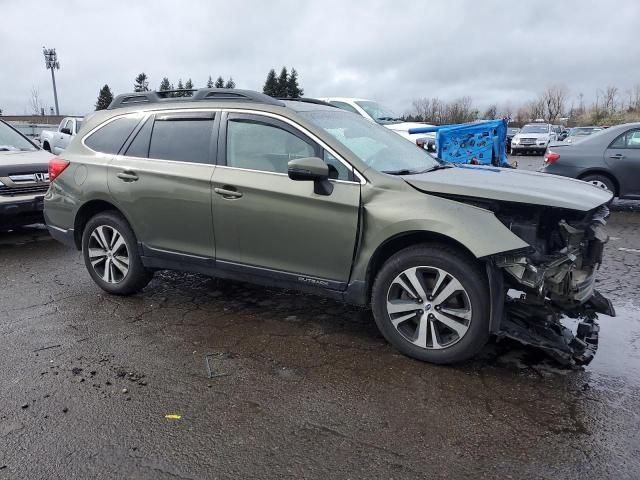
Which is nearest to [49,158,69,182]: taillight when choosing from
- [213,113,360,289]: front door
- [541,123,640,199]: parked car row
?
[213,113,360,289]: front door

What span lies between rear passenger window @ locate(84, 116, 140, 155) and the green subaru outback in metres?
0.01

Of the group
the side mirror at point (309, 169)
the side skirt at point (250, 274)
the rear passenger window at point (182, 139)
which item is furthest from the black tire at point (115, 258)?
the side mirror at point (309, 169)

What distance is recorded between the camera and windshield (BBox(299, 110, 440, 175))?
4.12m

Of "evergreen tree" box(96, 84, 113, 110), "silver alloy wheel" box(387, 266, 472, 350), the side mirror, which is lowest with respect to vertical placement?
"silver alloy wheel" box(387, 266, 472, 350)

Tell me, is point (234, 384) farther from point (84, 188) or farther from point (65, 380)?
point (84, 188)

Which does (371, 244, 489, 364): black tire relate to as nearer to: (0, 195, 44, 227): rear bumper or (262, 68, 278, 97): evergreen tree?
Answer: (0, 195, 44, 227): rear bumper

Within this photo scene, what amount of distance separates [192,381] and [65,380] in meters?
0.83

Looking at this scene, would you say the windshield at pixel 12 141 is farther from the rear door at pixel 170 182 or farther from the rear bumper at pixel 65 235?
the rear door at pixel 170 182

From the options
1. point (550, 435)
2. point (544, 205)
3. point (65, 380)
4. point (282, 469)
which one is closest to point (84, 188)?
point (65, 380)

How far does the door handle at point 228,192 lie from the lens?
4.24 metres

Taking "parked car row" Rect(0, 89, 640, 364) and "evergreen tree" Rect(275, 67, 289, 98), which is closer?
"parked car row" Rect(0, 89, 640, 364)

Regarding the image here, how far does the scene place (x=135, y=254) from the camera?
16.3 ft

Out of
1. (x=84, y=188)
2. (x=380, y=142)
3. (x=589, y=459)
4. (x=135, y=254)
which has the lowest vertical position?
(x=589, y=459)

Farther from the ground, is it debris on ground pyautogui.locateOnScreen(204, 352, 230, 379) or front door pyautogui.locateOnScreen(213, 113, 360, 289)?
front door pyautogui.locateOnScreen(213, 113, 360, 289)
